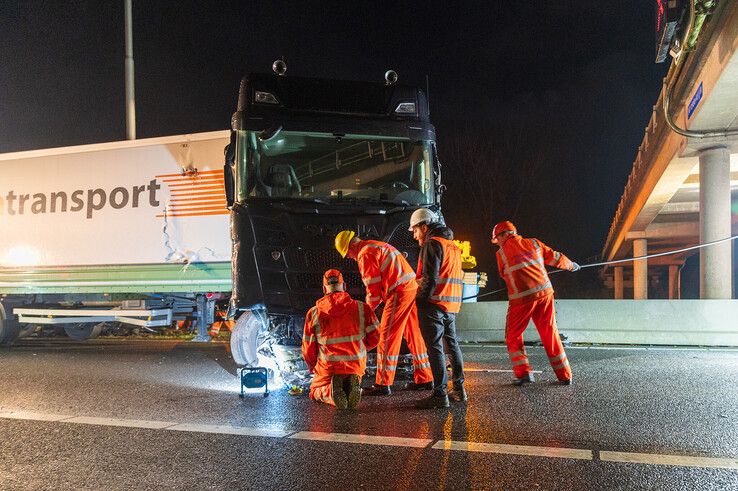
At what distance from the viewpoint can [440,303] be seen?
5.75 metres

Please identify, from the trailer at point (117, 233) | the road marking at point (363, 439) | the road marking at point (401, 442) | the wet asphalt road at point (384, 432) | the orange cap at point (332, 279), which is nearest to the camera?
the wet asphalt road at point (384, 432)

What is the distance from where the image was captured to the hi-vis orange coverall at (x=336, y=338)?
18.7 ft

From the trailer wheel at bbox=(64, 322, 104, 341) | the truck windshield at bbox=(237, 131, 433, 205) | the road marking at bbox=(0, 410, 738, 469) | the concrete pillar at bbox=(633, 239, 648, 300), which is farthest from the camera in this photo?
the concrete pillar at bbox=(633, 239, 648, 300)

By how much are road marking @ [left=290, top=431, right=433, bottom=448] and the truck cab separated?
6.83ft

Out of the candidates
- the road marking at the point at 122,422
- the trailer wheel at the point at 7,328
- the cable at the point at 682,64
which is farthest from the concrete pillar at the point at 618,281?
the road marking at the point at 122,422

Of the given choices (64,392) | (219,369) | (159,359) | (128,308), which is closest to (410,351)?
(219,369)

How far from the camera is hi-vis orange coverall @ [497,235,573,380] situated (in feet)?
20.7

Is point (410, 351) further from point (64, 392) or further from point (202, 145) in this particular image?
point (202, 145)

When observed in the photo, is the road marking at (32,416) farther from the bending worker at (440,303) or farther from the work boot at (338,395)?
the bending worker at (440,303)

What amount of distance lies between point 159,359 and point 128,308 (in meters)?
1.32

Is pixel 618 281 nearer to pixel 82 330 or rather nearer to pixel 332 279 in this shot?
pixel 82 330

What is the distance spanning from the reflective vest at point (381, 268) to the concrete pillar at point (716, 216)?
1128 cm

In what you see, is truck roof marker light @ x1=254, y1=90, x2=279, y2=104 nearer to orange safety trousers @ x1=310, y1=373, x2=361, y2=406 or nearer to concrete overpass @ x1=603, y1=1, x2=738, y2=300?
orange safety trousers @ x1=310, y1=373, x2=361, y2=406

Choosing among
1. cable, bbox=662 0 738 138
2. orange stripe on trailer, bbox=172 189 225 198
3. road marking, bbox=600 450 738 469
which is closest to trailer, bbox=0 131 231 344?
orange stripe on trailer, bbox=172 189 225 198
